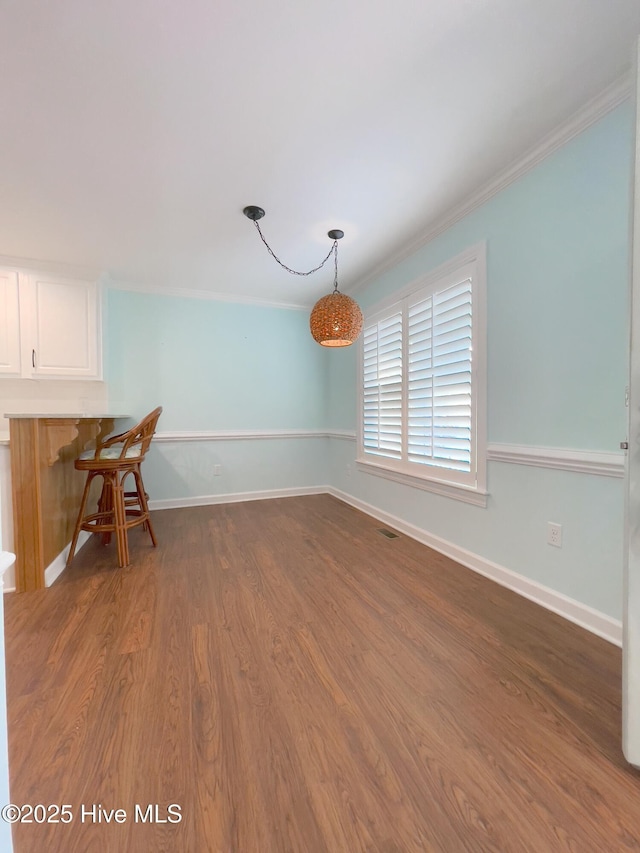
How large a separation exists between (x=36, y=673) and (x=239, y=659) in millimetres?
751

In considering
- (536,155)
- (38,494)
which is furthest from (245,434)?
(536,155)

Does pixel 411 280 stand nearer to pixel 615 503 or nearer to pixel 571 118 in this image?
pixel 571 118

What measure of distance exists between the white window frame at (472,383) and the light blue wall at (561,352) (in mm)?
55

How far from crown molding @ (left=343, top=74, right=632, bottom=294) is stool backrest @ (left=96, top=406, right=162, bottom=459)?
2.34 metres

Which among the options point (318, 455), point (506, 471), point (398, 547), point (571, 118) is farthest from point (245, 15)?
point (318, 455)

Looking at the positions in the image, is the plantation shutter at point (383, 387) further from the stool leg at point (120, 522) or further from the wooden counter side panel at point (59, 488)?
the wooden counter side panel at point (59, 488)

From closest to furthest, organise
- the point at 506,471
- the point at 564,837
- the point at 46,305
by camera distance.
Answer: the point at 564,837 → the point at 506,471 → the point at 46,305

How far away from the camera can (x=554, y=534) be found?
1.68 m

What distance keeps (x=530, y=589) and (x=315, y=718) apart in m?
1.33

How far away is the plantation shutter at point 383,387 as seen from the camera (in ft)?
9.43

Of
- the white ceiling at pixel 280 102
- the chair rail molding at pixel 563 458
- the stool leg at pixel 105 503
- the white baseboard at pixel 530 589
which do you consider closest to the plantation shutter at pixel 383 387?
the white baseboard at pixel 530 589

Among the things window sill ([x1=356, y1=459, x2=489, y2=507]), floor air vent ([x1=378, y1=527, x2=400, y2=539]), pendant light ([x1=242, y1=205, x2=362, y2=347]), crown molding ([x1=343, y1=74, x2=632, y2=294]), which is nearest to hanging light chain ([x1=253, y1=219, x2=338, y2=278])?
pendant light ([x1=242, y1=205, x2=362, y2=347])

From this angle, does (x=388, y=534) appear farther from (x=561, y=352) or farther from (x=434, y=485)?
(x=561, y=352)

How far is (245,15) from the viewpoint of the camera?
1130 mm
